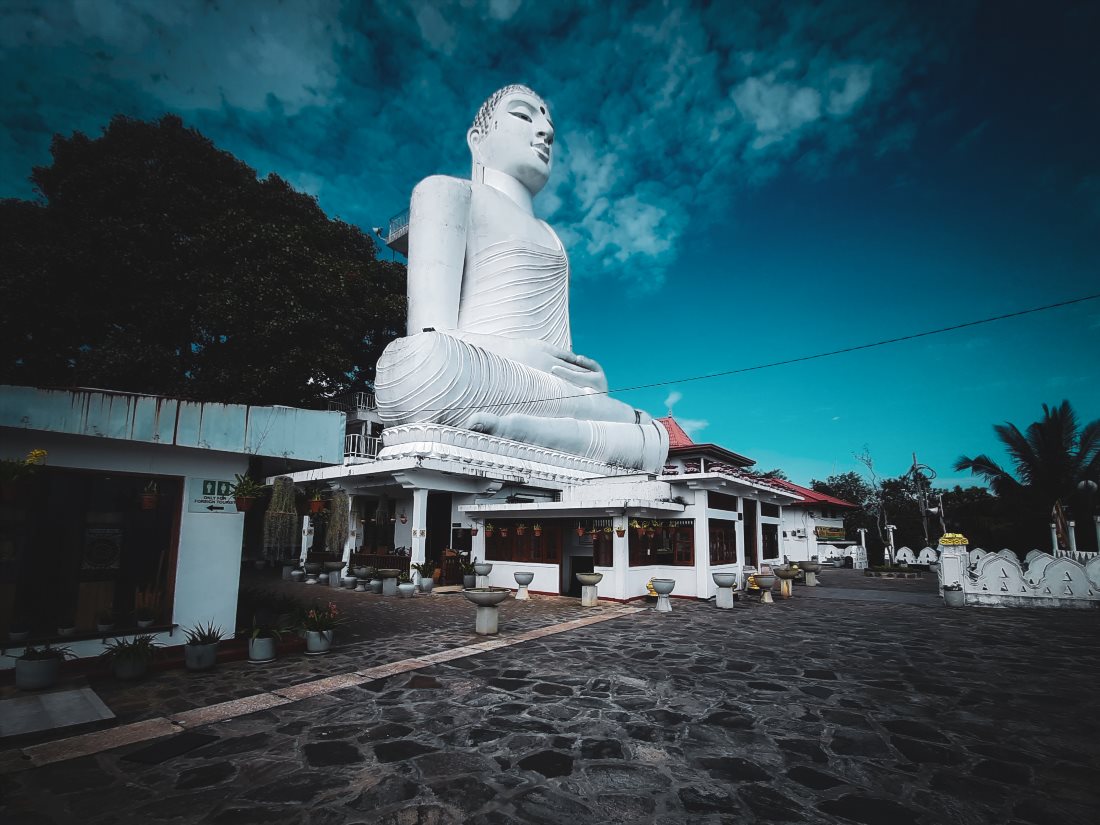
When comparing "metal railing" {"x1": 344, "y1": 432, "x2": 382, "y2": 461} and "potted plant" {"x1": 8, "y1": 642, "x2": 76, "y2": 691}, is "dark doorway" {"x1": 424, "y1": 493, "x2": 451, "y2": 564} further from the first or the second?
"potted plant" {"x1": 8, "y1": 642, "x2": 76, "y2": 691}

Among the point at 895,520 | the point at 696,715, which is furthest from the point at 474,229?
the point at 895,520

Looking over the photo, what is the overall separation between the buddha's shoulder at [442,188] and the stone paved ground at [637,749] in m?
15.6

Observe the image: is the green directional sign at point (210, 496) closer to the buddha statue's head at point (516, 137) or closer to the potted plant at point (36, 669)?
the potted plant at point (36, 669)

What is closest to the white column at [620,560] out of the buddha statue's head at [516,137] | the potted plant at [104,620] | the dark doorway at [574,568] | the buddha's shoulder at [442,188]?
the dark doorway at [574,568]

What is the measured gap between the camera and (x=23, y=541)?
614 centimetres

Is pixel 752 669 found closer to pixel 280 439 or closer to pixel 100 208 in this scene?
pixel 280 439

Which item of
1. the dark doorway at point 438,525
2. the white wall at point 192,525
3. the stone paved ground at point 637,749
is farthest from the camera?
the dark doorway at point 438,525

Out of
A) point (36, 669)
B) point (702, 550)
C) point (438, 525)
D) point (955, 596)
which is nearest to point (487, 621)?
point (36, 669)

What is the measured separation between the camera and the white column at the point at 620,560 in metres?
12.4

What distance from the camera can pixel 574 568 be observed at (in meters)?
14.8

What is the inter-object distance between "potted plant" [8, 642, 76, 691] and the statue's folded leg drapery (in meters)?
10.5

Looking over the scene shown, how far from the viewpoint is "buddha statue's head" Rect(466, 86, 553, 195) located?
73.0 feet

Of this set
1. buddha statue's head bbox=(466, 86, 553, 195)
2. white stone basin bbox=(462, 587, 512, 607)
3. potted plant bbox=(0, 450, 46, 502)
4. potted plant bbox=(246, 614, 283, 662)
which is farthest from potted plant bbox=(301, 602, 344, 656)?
buddha statue's head bbox=(466, 86, 553, 195)

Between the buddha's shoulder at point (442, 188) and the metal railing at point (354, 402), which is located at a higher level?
the buddha's shoulder at point (442, 188)
